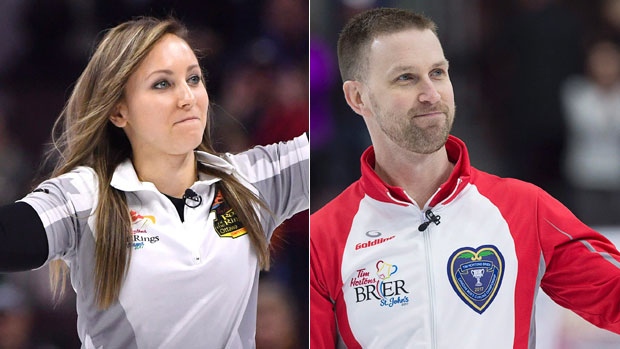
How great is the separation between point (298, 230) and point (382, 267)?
16 centimetres

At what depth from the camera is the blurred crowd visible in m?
1.20

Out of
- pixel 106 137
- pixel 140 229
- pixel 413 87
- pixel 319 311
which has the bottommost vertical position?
pixel 319 311

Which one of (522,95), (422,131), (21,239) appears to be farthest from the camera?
(522,95)

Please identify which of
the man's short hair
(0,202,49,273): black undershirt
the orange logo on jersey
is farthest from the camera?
the man's short hair

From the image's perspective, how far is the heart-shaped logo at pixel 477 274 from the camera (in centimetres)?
117

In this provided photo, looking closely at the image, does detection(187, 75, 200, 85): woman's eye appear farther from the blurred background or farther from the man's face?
the man's face

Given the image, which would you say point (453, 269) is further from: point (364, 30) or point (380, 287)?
point (364, 30)

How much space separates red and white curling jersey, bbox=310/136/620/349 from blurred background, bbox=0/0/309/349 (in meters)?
0.08

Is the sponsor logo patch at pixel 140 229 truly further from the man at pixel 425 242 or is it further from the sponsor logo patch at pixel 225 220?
the man at pixel 425 242

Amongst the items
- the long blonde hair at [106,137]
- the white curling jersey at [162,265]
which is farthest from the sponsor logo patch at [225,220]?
the long blonde hair at [106,137]

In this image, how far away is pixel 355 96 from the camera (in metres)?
1.20

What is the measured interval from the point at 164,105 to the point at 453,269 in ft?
1.66

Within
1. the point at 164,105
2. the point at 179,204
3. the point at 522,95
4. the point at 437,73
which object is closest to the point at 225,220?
the point at 179,204

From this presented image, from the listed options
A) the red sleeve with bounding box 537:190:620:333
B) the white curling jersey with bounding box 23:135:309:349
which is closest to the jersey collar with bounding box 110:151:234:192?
the white curling jersey with bounding box 23:135:309:349
